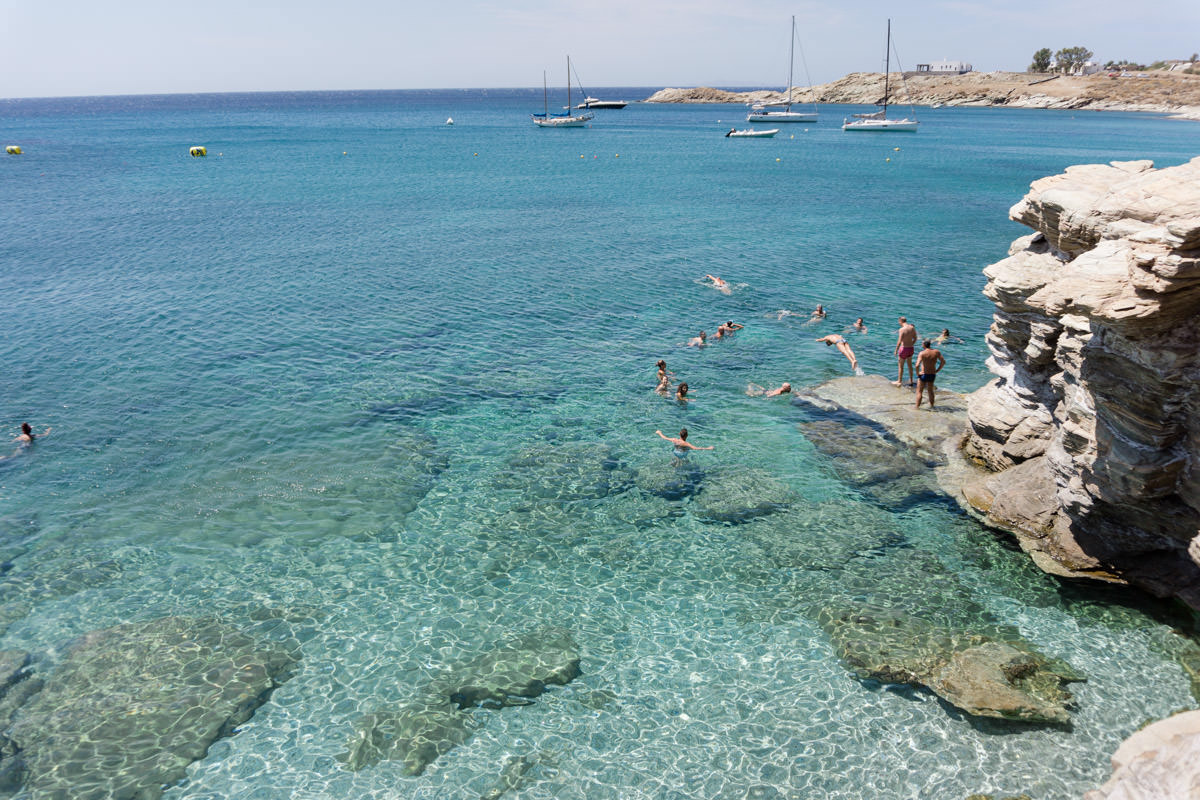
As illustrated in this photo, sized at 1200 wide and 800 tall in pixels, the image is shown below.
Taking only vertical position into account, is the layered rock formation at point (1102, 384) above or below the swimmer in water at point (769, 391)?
above

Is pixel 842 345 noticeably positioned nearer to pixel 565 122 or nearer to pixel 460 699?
pixel 460 699

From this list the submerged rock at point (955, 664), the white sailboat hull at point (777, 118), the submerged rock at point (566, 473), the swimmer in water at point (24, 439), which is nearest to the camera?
the submerged rock at point (955, 664)

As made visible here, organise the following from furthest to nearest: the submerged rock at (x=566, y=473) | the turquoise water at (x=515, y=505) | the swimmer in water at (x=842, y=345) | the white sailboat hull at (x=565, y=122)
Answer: the white sailboat hull at (x=565, y=122) → the swimmer in water at (x=842, y=345) → the submerged rock at (x=566, y=473) → the turquoise water at (x=515, y=505)

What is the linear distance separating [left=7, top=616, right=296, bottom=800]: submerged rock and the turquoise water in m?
0.55

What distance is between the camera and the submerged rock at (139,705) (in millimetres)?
12117

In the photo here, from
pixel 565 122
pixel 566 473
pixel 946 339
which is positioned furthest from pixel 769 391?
pixel 565 122

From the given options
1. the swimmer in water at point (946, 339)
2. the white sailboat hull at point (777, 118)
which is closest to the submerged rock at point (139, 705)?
the swimmer in water at point (946, 339)

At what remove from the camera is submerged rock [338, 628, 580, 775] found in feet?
41.1

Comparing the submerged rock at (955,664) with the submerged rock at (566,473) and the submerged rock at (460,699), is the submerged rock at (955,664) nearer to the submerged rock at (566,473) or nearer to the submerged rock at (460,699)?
the submerged rock at (460,699)

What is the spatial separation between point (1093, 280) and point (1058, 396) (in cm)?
618

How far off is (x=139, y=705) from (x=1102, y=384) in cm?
1903

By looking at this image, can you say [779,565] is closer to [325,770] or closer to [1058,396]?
[1058,396]

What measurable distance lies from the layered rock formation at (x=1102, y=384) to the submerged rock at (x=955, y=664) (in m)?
3.49

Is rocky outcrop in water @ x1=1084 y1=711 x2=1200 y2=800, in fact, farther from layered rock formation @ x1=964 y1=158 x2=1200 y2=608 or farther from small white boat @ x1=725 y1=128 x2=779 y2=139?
small white boat @ x1=725 y1=128 x2=779 y2=139
